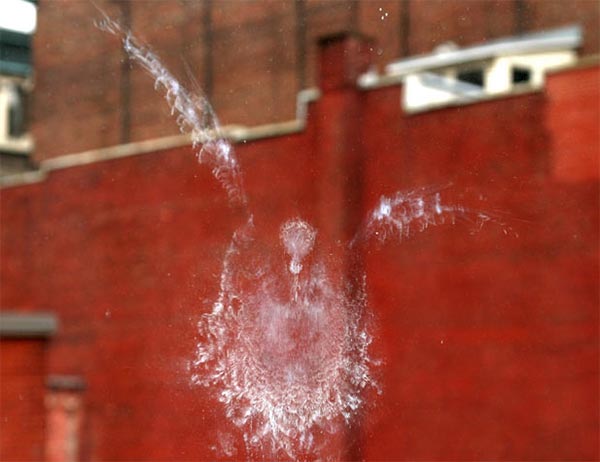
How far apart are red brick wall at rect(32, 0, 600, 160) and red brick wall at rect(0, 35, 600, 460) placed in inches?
50.1

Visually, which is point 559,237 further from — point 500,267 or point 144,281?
point 144,281

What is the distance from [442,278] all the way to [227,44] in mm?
4694

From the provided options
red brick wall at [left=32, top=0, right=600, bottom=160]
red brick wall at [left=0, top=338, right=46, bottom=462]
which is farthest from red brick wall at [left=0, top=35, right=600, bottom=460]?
red brick wall at [left=0, top=338, right=46, bottom=462]

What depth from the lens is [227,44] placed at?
11.2m

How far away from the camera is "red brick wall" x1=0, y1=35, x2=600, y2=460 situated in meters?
6.94

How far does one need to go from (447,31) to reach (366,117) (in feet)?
5.85

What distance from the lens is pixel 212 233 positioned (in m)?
9.08

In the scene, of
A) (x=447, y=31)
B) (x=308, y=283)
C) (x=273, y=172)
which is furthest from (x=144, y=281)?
(x=308, y=283)

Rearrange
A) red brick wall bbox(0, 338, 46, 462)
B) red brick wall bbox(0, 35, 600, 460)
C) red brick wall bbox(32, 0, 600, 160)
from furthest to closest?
red brick wall bbox(0, 338, 46, 462)
red brick wall bbox(32, 0, 600, 160)
red brick wall bbox(0, 35, 600, 460)

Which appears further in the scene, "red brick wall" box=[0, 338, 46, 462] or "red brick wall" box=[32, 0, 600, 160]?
"red brick wall" box=[0, 338, 46, 462]

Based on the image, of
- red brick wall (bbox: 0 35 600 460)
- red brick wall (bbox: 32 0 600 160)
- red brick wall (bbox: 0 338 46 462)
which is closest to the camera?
red brick wall (bbox: 0 35 600 460)

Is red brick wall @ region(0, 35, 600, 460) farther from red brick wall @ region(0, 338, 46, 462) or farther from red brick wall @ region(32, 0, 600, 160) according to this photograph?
red brick wall @ region(0, 338, 46, 462)

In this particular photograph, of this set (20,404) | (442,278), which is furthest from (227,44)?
(20,404)

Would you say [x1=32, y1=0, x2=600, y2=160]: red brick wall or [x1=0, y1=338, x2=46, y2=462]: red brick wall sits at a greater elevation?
[x1=32, y1=0, x2=600, y2=160]: red brick wall
